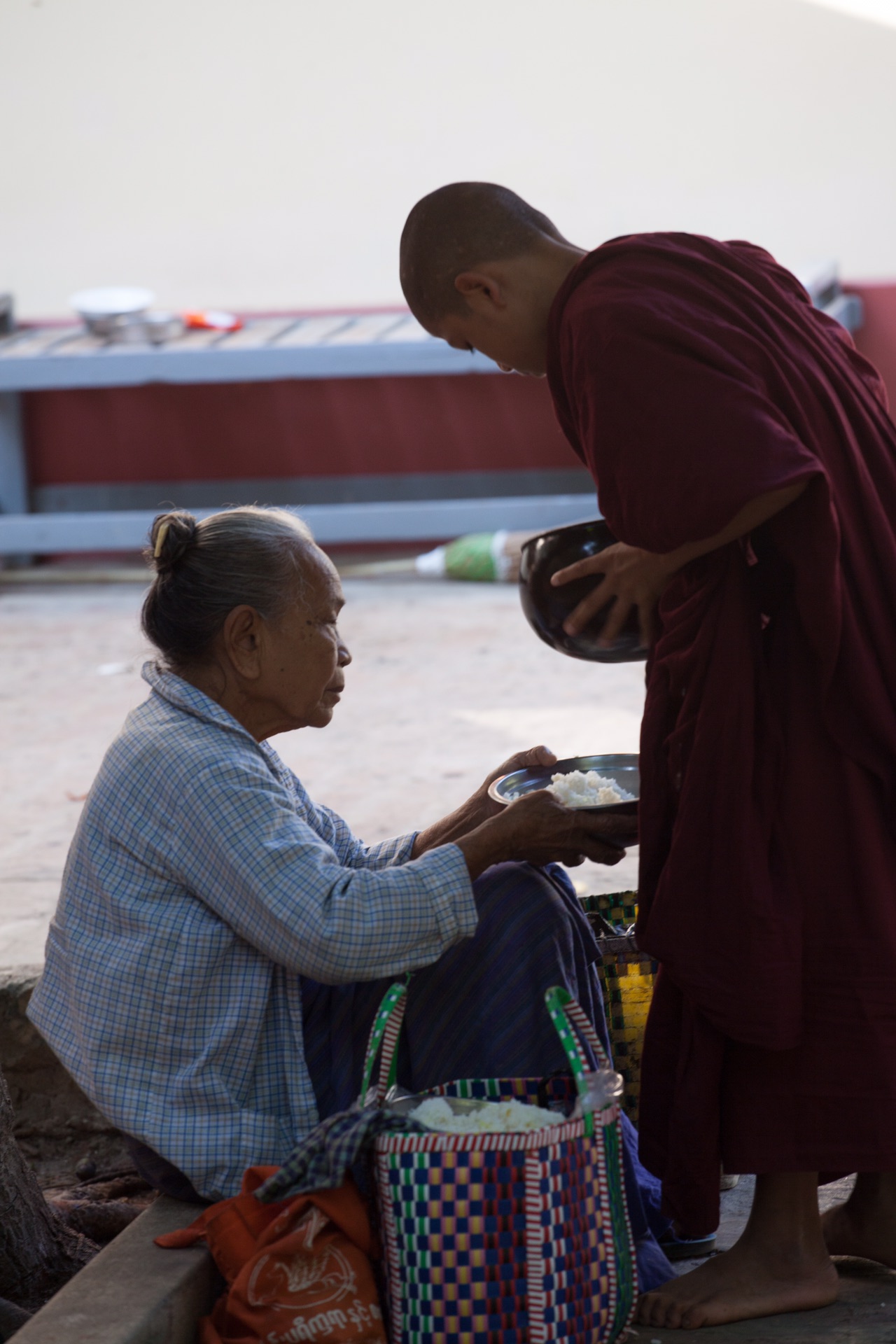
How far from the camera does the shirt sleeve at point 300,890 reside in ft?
6.03

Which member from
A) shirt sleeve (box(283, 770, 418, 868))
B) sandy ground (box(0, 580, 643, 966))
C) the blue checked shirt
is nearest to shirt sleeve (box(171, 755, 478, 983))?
the blue checked shirt

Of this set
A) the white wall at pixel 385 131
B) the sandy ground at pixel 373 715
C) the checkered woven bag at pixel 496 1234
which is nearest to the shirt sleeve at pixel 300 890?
the checkered woven bag at pixel 496 1234

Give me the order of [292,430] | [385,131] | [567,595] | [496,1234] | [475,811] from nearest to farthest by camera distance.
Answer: [496,1234]
[567,595]
[475,811]
[292,430]
[385,131]

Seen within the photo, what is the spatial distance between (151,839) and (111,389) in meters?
6.94

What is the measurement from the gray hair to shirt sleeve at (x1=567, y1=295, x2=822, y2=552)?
478mm

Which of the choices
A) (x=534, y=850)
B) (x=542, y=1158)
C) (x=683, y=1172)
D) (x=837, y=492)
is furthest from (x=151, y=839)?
(x=837, y=492)

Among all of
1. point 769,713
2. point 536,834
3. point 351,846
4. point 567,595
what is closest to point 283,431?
point 351,846

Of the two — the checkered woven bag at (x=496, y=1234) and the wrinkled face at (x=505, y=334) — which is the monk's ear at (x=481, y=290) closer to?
the wrinkled face at (x=505, y=334)

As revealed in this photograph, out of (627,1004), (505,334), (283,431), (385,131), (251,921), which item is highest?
(505,334)

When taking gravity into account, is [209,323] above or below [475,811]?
below

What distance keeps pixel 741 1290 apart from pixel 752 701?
2.48 feet

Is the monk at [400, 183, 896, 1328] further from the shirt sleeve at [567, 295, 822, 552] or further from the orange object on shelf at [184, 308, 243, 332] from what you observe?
the orange object on shelf at [184, 308, 243, 332]

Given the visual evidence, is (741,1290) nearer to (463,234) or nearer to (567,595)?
(567,595)

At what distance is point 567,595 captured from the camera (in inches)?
84.7
